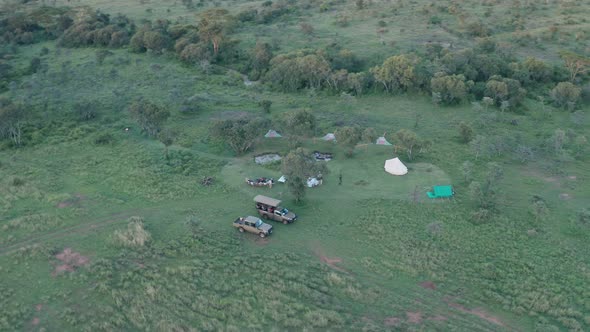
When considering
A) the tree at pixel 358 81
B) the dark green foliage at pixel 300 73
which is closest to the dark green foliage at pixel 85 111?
the dark green foliage at pixel 300 73

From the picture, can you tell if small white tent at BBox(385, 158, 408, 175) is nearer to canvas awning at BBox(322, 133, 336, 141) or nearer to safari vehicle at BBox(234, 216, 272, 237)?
canvas awning at BBox(322, 133, 336, 141)

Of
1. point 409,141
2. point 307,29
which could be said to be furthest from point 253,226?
point 307,29

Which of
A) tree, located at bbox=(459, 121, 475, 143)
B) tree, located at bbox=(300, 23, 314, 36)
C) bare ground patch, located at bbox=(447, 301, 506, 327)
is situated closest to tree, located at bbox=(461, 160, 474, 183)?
tree, located at bbox=(459, 121, 475, 143)

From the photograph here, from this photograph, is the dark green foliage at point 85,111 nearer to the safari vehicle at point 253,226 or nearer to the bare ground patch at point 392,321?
the safari vehicle at point 253,226

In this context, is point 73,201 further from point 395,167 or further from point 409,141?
point 409,141

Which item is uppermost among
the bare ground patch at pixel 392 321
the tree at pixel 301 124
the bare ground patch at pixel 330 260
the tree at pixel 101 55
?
the tree at pixel 101 55

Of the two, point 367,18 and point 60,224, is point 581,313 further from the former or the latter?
point 367,18
